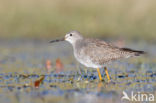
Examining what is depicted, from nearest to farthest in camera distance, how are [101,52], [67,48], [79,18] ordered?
[101,52] < [67,48] < [79,18]

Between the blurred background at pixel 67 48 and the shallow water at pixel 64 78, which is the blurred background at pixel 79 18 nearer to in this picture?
the blurred background at pixel 67 48

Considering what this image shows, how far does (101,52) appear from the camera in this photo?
11156 mm

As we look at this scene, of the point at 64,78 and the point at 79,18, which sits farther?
the point at 79,18

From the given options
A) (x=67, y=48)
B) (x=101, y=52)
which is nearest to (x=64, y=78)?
(x=101, y=52)

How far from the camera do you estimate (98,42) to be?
1124cm

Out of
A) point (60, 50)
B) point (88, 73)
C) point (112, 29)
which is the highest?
point (112, 29)

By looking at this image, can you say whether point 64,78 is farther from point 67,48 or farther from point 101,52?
point 67,48

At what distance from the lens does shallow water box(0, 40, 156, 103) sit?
9.08 metres

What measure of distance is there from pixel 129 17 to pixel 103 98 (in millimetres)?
11357

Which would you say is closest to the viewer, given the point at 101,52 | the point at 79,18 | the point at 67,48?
the point at 101,52

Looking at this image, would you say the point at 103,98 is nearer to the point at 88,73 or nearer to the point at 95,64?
the point at 95,64

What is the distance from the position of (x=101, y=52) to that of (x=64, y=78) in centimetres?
109

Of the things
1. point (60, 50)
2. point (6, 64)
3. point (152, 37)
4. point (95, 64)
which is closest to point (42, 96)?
point (95, 64)

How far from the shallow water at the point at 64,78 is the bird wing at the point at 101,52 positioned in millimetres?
494
